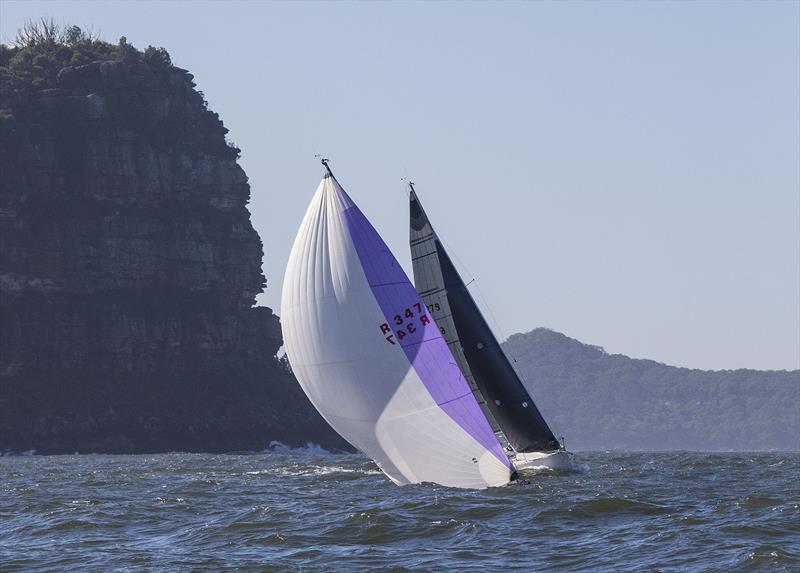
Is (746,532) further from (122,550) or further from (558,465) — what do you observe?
(558,465)

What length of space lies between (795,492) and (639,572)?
592 inches

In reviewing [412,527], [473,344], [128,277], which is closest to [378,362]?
[412,527]

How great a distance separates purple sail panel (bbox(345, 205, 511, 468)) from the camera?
105ft

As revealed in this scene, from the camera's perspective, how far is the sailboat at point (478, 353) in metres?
43.2

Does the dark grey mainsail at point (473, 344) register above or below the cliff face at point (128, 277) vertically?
below

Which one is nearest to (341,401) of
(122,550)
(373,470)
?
(122,550)

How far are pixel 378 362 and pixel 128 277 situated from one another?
298 ft

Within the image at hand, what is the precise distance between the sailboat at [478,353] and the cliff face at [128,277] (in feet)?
230

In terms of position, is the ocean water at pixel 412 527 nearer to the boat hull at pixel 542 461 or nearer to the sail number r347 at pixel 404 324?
the boat hull at pixel 542 461

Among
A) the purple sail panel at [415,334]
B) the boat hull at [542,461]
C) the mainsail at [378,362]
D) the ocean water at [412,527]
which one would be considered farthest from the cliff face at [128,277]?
the purple sail panel at [415,334]

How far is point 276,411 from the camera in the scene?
121 meters

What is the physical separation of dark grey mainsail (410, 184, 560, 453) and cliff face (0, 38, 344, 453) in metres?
70.2

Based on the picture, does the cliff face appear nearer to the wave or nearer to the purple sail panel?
the wave

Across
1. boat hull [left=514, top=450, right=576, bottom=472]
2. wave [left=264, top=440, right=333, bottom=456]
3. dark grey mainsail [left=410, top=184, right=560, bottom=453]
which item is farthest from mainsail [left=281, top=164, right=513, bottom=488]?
wave [left=264, top=440, right=333, bottom=456]
